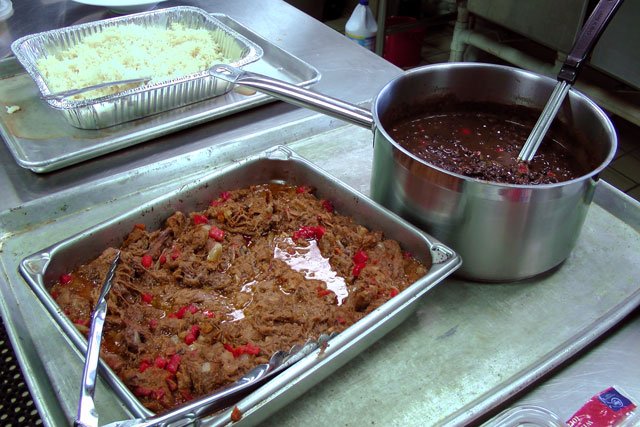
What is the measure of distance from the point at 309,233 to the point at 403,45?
304cm

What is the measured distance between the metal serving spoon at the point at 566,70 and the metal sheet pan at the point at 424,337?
0.87 feet

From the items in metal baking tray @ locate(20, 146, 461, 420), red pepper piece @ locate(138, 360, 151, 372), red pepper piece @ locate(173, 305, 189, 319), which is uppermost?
metal baking tray @ locate(20, 146, 461, 420)

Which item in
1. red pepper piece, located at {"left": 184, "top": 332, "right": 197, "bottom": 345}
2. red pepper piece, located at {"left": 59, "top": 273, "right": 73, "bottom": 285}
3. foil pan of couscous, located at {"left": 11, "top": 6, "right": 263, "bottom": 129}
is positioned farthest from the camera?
foil pan of couscous, located at {"left": 11, "top": 6, "right": 263, "bottom": 129}

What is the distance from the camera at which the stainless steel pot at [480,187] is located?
3.25 ft

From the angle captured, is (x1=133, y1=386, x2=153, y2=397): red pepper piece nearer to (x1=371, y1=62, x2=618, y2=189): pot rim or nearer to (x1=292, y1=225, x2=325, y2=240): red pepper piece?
(x1=292, y1=225, x2=325, y2=240): red pepper piece

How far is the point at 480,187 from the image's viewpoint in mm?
972

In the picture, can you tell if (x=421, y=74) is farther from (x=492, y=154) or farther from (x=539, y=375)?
(x=539, y=375)

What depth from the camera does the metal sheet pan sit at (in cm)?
90

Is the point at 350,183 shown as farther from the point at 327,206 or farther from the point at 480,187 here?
the point at 480,187

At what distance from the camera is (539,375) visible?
3.11 ft

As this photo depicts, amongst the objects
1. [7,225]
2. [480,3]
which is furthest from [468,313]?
[480,3]

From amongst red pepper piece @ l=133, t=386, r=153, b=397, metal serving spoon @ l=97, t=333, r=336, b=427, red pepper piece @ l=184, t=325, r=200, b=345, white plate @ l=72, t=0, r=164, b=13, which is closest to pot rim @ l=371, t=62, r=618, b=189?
metal serving spoon @ l=97, t=333, r=336, b=427

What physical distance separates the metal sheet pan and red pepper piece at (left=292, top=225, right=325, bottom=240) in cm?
25

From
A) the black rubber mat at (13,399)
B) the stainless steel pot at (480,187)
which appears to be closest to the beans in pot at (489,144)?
the stainless steel pot at (480,187)
